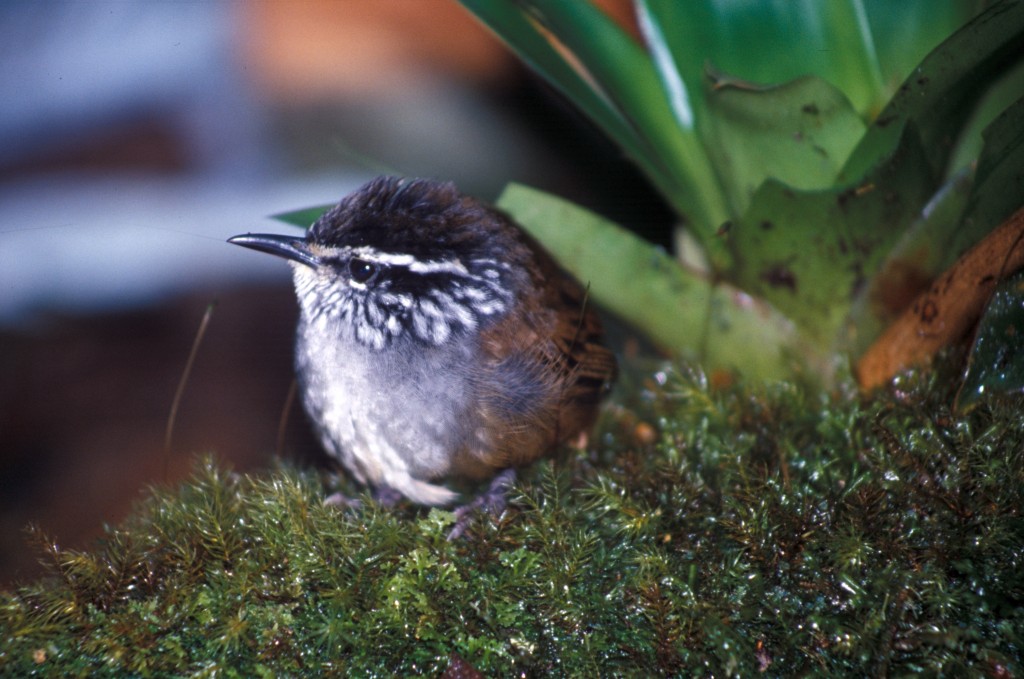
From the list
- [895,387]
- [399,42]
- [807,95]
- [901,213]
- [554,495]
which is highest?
[399,42]

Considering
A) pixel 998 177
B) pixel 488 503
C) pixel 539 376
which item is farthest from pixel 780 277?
pixel 488 503

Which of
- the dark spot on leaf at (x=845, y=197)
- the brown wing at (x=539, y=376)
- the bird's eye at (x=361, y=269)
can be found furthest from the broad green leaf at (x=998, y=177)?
the bird's eye at (x=361, y=269)

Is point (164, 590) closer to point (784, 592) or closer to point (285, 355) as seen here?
point (285, 355)

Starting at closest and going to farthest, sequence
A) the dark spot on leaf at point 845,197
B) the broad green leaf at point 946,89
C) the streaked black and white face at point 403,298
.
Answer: the broad green leaf at point 946,89 < the streaked black and white face at point 403,298 < the dark spot on leaf at point 845,197

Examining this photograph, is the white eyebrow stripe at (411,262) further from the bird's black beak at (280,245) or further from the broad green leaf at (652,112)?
the broad green leaf at (652,112)

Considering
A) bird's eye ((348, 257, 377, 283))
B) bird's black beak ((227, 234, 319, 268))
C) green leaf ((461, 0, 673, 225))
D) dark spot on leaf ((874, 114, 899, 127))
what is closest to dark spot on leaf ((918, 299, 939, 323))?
dark spot on leaf ((874, 114, 899, 127))

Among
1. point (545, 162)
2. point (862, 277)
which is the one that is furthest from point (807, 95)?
point (545, 162)

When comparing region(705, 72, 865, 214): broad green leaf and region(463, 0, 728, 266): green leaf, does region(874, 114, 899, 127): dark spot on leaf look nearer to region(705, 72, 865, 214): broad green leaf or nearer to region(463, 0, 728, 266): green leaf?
region(705, 72, 865, 214): broad green leaf
